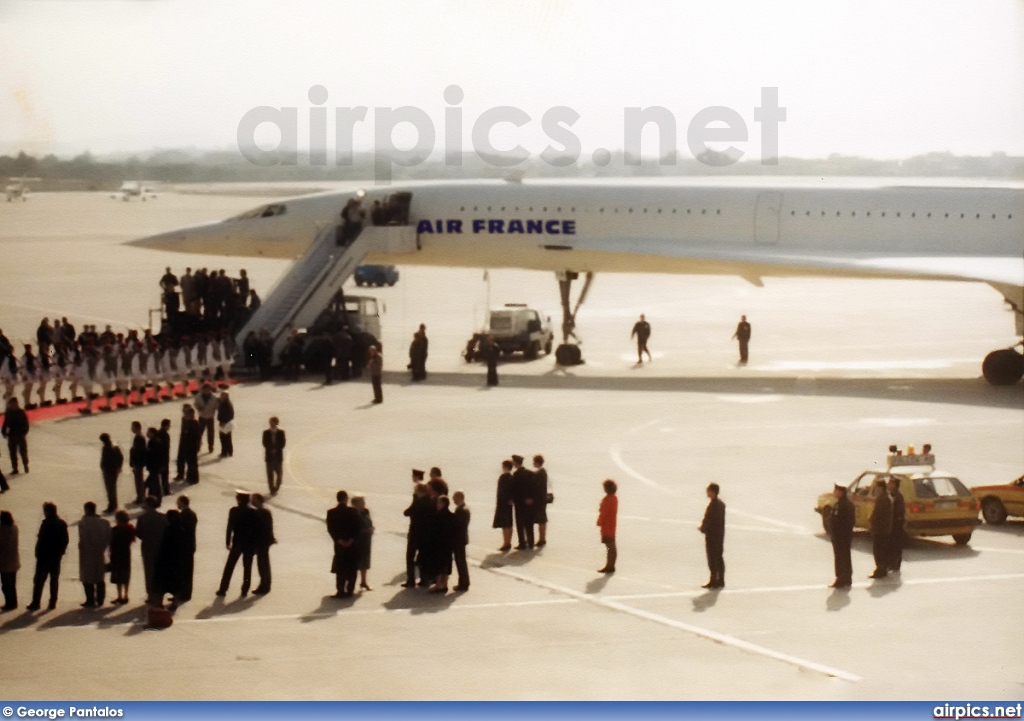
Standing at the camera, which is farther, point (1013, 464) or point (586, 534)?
point (1013, 464)

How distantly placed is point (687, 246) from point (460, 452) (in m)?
11.5

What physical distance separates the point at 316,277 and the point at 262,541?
19016 mm

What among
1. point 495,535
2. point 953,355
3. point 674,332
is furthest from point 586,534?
point 674,332

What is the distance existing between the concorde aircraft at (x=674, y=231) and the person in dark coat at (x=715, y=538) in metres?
16.5

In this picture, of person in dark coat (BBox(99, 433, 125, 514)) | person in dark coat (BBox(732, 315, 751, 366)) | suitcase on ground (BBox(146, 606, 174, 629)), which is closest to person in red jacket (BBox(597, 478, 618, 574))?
suitcase on ground (BBox(146, 606, 174, 629))

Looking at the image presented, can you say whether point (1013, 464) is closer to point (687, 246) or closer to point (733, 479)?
point (733, 479)

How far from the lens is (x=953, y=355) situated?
3566 cm

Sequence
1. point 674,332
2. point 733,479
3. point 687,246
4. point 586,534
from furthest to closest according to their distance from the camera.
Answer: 1. point 674,332
2. point 687,246
3. point 733,479
4. point 586,534

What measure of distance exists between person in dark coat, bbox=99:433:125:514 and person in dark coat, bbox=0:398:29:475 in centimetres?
232

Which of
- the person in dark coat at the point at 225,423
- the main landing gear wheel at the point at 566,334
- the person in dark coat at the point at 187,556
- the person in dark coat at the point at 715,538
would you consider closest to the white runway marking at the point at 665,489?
the person in dark coat at the point at 715,538

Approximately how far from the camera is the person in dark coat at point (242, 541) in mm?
14633

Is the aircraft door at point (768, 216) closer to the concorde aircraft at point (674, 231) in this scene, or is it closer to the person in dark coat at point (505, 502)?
the concorde aircraft at point (674, 231)

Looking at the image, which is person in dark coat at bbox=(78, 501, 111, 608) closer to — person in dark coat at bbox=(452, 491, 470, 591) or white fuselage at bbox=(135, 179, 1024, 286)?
person in dark coat at bbox=(452, 491, 470, 591)

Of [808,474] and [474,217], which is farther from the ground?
[474,217]
